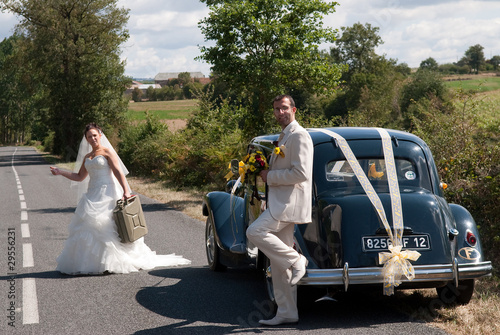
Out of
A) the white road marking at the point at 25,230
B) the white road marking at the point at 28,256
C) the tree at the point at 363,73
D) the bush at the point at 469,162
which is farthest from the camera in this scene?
the tree at the point at 363,73

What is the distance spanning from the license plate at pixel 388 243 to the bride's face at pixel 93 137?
14.8 feet

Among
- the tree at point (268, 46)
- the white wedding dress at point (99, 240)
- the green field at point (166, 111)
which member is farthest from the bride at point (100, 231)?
the green field at point (166, 111)

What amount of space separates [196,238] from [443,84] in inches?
2289

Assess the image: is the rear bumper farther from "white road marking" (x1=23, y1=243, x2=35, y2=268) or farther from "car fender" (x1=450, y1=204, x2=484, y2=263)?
"white road marking" (x1=23, y1=243, x2=35, y2=268)

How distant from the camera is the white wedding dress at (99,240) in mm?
7824

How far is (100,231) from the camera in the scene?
7922 millimetres

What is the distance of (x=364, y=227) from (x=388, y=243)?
250 mm

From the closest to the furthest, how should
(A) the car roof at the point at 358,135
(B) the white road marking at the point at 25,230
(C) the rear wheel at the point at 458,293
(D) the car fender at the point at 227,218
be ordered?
(C) the rear wheel at the point at 458,293 < (A) the car roof at the point at 358,135 < (D) the car fender at the point at 227,218 < (B) the white road marking at the point at 25,230

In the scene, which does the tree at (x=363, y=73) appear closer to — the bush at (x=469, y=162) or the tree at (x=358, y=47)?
the tree at (x=358, y=47)

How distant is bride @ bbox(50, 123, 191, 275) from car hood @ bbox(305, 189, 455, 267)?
11.2 feet

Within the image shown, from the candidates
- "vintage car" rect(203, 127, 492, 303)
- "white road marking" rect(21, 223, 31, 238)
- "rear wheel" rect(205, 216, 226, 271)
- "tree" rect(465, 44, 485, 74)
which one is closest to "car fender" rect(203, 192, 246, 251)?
"rear wheel" rect(205, 216, 226, 271)

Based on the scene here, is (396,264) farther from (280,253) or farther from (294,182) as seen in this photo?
(294,182)

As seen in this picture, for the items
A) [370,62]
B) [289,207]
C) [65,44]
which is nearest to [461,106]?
[289,207]

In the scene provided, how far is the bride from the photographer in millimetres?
7836
